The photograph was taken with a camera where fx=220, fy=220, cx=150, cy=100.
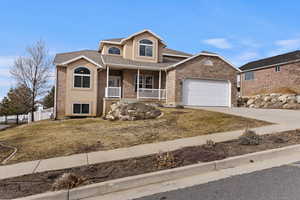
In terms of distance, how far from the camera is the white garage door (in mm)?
18562

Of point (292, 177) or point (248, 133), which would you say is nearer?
point (292, 177)

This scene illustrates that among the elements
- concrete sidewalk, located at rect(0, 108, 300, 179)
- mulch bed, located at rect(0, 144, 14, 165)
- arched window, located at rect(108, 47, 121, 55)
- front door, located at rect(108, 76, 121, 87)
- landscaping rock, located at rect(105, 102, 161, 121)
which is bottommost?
mulch bed, located at rect(0, 144, 14, 165)

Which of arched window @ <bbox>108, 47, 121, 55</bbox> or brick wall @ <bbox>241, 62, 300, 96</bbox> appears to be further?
brick wall @ <bbox>241, 62, 300, 96</bbox>

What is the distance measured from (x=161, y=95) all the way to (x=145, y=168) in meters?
14.8

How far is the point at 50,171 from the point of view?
5.18 meters

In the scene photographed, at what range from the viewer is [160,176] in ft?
15.4

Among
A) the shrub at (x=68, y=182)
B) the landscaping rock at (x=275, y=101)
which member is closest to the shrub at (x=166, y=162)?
the shrub at (x=68, y=182)

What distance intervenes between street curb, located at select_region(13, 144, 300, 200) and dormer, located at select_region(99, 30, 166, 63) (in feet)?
53.0

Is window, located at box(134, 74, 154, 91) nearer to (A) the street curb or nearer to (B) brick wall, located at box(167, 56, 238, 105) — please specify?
(B) brick wall, located at box(167, 56, 238, 105)

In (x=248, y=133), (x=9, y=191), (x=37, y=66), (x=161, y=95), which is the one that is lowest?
(x=9, y=191)

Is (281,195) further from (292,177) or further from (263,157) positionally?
(263,157)

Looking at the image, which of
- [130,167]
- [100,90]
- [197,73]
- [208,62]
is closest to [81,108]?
[100,90]

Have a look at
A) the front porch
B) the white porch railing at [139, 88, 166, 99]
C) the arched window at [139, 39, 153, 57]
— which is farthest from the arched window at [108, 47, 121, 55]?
the white porch railing at [139, 88, 166, 99]

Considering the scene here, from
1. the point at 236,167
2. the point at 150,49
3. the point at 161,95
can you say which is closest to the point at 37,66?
the point at 150,49
